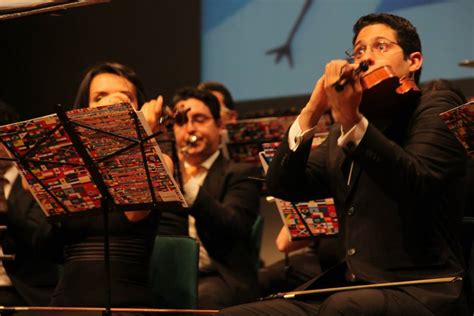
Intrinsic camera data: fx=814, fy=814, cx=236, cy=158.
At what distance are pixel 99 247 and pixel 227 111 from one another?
6.00 feet

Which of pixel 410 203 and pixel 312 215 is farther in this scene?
pixel 312 215

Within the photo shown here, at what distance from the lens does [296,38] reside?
4.63m

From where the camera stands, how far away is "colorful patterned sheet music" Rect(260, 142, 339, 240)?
2709 millimetres

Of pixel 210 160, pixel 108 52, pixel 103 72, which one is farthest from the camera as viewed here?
pixel 108 52

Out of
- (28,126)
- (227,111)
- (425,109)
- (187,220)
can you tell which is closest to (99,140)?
(28,126)

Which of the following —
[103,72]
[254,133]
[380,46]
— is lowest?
[254,133]

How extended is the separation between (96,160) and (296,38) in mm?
2436

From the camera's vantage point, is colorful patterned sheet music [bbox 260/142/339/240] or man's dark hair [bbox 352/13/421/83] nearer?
man's dark hair [bbox 352/13/421/83]

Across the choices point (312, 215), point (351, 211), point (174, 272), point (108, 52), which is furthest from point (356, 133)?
point (108, 52)

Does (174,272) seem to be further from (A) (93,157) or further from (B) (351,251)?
(B) (351,251)

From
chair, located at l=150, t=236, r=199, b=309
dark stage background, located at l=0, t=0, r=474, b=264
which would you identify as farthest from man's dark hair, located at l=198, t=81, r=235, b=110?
chair, located at l=150, t=236, r=199, b=309

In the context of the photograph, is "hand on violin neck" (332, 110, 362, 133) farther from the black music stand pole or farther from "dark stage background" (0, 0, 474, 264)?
"dark stage background" (0, 0, 474, 264)

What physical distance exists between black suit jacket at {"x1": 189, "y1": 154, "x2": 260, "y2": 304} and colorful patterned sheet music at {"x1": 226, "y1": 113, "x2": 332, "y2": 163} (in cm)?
15

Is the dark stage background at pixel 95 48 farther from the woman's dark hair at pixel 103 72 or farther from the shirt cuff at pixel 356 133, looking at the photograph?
the shirt cuff at pixel 356 133
